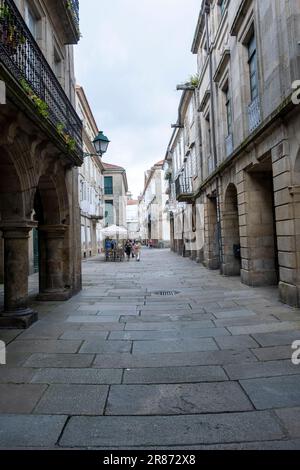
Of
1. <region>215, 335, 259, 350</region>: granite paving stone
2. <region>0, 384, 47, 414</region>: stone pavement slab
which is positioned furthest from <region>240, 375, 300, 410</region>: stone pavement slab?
<region>0, 384, 47, 414</region>: stone pavement slab

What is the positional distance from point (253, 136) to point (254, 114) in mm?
1077

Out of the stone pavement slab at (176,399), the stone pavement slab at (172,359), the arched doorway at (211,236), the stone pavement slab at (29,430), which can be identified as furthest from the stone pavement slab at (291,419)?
the arched doorway at (211,236)

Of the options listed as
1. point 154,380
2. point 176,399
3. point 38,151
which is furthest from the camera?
point 38,151

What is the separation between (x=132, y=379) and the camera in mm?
3812

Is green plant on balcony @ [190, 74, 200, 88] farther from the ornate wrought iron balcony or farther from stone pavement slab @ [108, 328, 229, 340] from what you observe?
stone pavement slab @ [108, 328, 229, 340]

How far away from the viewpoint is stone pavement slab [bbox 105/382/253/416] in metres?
3.09

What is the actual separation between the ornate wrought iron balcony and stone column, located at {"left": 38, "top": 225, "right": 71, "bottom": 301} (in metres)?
12.9

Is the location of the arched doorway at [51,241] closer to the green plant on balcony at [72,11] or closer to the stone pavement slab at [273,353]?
the green plant on balcony at [72,11]

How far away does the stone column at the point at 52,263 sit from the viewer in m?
8.83

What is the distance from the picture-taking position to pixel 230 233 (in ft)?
43.1

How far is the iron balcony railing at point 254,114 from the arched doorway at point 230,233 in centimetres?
335

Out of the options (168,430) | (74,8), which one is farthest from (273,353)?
(74,8)

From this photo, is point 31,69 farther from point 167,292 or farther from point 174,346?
point 167,292
